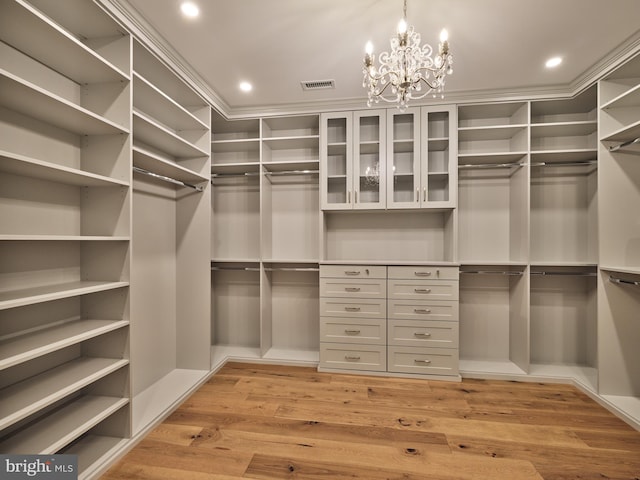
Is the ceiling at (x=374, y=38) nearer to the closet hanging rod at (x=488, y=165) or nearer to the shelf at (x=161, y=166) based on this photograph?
the closet hanging rod at (x=488, y=165)

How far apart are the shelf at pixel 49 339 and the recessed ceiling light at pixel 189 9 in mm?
1906

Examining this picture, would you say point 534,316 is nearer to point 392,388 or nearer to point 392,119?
point 392,388

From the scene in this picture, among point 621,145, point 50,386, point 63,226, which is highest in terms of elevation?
point 621,145

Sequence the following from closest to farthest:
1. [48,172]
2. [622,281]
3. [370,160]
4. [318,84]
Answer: [48,172] → [622,281] → [318,84] → [370,160]

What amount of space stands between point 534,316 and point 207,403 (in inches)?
125

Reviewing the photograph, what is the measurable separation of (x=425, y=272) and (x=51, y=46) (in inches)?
117

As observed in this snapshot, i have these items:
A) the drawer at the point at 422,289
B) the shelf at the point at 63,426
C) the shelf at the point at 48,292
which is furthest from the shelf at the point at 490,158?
the shelf at the point at 63,426

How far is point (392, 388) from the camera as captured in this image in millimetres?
2646

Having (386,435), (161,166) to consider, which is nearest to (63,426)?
(161,166)

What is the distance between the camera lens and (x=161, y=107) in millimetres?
2422

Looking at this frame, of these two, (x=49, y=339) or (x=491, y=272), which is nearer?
(x=49, y=339)

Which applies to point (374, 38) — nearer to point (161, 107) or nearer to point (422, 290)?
point (161, 107)

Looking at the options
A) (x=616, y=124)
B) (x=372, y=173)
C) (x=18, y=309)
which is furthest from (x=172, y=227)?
(x=616, y=124)

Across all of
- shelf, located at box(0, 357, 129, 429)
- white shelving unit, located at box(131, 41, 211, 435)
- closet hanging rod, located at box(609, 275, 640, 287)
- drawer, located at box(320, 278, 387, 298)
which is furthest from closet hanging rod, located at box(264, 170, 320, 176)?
closet hanging rod, located at box(609, 275, 640, 287)
